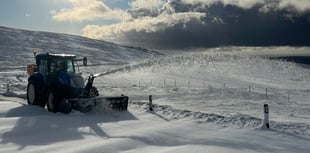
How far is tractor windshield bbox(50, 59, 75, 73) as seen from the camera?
20.2 m

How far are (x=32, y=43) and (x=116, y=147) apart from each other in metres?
121

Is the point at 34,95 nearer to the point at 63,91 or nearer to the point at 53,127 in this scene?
the point at 63,91

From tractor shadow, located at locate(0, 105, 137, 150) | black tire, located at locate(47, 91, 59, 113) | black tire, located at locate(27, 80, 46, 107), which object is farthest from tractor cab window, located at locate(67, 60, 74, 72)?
tractor shadow, located at locate(0, 105, 137, 150)

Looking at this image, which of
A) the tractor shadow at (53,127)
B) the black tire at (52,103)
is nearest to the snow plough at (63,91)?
the black tire at (52,103)

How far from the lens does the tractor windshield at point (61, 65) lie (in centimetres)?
2019

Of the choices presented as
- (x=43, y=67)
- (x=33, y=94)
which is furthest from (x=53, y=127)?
(x=43, y=67)

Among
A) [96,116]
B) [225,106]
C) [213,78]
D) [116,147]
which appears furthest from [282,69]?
[116,147]

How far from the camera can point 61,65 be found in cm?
2034

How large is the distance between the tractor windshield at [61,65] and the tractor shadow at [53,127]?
2383 mm

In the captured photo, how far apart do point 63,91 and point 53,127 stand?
5173mm

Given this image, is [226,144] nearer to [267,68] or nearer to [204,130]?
[204,130]

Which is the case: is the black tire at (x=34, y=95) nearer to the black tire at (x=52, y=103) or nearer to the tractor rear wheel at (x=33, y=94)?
the tractor rear wheel at (x=33, y=94)

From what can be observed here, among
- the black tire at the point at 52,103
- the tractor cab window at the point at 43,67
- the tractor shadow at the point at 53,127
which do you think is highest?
the tractor cab window at the point at 43,67

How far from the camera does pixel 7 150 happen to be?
420 inches
